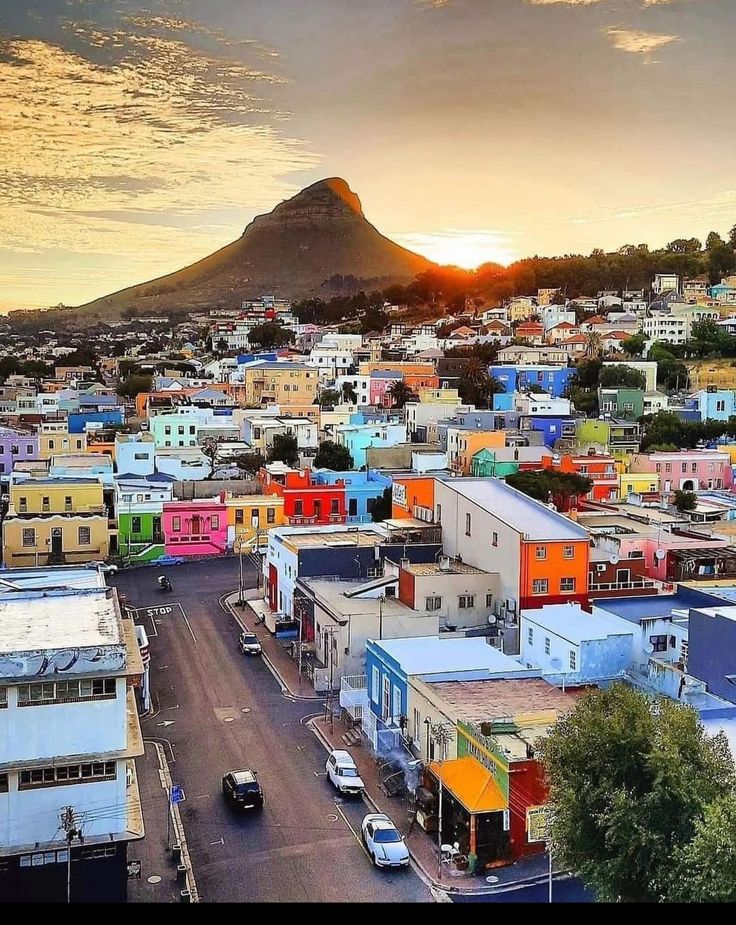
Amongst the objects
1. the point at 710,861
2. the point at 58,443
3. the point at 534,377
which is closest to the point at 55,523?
the point at 58,443

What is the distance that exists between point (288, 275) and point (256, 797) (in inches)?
688

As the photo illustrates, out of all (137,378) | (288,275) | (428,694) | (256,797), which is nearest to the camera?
(256,797)

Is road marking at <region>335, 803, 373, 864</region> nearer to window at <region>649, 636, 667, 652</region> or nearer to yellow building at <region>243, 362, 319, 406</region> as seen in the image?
window at <region>649, 636, 667, 652</region>

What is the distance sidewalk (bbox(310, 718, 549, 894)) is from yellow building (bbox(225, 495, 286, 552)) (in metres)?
4.92

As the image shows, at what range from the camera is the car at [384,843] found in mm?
3119

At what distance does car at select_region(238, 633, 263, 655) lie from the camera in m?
5.52

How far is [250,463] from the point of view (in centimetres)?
1041

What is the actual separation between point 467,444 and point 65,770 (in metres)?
7.17

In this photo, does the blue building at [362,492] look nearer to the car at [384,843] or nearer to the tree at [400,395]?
the tree at [400,395]

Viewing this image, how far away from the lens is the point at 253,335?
21.1m

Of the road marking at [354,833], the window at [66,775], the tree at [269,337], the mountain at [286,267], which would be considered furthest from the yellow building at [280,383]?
the window at [66,775]

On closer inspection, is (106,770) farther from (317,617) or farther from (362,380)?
(362,380)

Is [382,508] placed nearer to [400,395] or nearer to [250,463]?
[250,463]

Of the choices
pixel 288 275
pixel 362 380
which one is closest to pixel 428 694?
pixel 362 380
